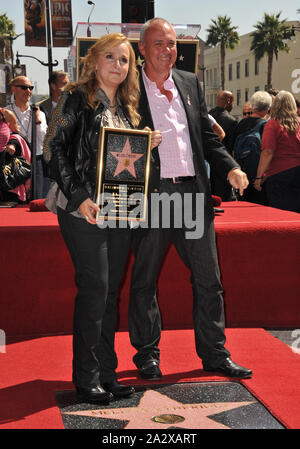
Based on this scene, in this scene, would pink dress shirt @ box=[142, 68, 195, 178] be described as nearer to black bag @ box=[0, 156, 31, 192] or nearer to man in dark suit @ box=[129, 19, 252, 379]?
man in dark suit @ box=[129, 19, 252, 379]

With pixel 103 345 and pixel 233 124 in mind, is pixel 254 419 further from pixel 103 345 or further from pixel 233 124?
pixel 233 124

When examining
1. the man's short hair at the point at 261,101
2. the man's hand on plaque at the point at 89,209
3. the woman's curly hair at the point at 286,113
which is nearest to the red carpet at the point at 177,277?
the man's hand on plaque at the point at 89,209

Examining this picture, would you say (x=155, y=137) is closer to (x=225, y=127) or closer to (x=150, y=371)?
(x=150, y=371)

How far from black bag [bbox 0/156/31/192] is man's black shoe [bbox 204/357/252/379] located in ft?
11.5

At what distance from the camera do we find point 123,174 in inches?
126

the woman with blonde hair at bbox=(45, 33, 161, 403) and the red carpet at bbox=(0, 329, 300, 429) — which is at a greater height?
the woman with blonde hair at bbox=(45, 33, 161, 403)

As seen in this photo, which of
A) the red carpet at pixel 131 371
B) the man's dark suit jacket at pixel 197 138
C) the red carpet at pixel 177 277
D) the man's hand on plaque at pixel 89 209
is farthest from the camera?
the red carpet at pixel 177 277

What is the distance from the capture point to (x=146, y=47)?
11.5 ft

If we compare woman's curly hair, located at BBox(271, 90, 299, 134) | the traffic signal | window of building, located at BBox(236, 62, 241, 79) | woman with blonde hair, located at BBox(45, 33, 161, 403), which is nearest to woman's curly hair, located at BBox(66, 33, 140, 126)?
woman with blonde hair, located at BBox(45, 33, 161, 403)

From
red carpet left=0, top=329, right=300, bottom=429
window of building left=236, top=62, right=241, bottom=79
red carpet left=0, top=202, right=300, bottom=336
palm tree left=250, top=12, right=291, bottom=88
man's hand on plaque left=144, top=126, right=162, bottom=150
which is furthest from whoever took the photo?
window of building left=236, top=62, right=241, bottom=79

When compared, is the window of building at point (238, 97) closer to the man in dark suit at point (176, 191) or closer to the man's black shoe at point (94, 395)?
the man in dark suit at point (176, 191)

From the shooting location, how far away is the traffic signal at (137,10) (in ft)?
24.7

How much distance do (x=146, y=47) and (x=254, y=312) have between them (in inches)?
90.0

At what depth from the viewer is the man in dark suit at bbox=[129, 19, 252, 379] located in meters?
3.51
